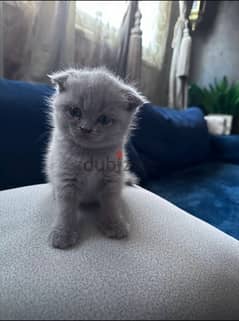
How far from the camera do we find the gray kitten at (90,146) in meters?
0.65

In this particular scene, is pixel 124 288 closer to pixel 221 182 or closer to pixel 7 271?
pixel 7 271

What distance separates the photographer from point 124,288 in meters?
0.48

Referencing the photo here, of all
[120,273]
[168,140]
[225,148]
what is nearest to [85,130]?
[120,273]

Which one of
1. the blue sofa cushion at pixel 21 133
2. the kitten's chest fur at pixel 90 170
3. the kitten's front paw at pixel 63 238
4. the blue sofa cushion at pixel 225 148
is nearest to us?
the kitten's front paw at pixel 63 238

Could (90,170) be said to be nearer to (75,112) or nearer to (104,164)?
(104,164)

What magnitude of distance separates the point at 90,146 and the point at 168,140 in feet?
2.90

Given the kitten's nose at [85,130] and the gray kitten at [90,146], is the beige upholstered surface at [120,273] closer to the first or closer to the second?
the gray kitten at [90,146]

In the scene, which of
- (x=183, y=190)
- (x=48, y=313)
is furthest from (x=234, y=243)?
(x=183, y=190)

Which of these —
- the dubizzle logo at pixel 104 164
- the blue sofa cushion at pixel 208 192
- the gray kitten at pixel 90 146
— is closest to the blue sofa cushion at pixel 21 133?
the gray kitten at pixel 90 146

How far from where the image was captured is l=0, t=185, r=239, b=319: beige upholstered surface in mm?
444

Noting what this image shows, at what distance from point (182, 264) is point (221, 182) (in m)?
0.92

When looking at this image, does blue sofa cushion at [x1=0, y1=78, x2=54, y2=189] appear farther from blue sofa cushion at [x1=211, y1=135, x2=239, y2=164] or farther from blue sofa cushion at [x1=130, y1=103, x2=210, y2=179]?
blue sofa cushion at [x1=211, y1=135, x2=239, y2=164]

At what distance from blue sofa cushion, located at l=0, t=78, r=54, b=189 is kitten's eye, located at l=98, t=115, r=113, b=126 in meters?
0.44

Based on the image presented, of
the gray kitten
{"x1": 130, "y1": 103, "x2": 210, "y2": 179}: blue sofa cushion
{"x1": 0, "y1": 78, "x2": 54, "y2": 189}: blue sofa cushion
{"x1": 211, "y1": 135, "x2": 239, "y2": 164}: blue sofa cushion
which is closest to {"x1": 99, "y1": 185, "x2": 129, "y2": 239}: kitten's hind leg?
the gray kitten
